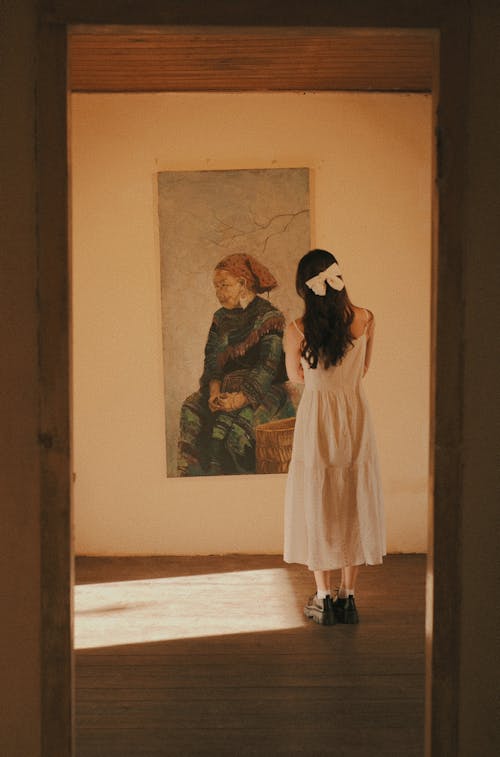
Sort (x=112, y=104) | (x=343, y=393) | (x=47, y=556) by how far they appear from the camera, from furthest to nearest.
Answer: (x=112, y=104)
(x=343, y=393)
(x=47, y=556)

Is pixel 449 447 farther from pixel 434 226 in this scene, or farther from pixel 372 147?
pixel 372 147

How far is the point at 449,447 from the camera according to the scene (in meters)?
2.36

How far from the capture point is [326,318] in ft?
13.5

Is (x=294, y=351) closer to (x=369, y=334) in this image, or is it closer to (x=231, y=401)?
(x=369, y=334)

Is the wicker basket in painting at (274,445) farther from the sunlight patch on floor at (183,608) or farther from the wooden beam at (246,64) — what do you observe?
the wooden beam at (246,64)

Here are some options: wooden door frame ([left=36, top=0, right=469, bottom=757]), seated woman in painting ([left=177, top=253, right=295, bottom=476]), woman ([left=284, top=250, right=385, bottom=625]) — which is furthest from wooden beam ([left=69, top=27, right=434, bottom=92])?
wooden door frame ([left=36, top=0, right=469, bottom=757])

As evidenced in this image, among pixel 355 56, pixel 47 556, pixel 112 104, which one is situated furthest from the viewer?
pixel 112 104

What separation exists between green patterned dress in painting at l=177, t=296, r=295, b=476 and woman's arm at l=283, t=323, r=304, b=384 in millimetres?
1452

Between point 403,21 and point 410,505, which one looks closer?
point 403,21

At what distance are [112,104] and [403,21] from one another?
3.72m

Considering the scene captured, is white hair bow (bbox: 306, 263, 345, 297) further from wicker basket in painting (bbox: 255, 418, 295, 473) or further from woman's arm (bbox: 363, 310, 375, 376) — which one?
wicker basket in painting (bbox: 255, 418, 295, 473)

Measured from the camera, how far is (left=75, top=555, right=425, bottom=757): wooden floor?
3074 mm

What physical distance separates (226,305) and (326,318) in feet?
5.69

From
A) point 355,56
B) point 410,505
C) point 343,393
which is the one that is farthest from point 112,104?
point 410,505
